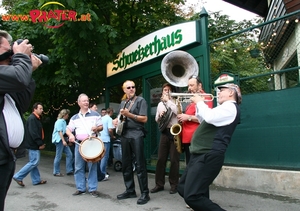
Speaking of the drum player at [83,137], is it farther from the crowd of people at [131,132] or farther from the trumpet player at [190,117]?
the trumpet player at [190,117]

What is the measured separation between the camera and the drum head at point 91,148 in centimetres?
514

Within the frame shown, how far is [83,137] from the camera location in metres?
5.45

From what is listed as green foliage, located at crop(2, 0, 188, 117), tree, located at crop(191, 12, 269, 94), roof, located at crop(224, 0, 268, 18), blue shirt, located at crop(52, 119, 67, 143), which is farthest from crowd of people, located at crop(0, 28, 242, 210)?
roof, located at crop(224, 0, 268, 18)

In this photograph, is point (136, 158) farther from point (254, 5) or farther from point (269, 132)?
point (254, 5)

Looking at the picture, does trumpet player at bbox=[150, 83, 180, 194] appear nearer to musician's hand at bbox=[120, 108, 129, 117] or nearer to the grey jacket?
musician's hand at bbox=[120, 108, 129, 117]

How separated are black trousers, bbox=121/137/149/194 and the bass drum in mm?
429

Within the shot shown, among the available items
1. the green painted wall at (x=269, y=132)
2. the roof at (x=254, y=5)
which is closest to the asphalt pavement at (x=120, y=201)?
the green painted wall at (x=269, y=132)

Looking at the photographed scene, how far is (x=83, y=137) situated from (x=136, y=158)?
1.12m

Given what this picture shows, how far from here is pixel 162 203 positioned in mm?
4812

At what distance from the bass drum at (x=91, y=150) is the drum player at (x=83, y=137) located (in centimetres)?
20

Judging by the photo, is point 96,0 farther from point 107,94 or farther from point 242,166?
point 242,166

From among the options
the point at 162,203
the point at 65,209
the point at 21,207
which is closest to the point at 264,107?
the point at 162,203

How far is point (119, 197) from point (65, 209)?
93 cm

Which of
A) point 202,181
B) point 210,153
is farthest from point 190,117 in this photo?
point 202,181
